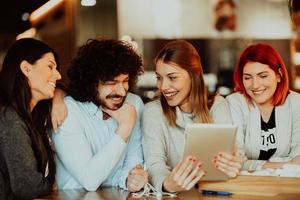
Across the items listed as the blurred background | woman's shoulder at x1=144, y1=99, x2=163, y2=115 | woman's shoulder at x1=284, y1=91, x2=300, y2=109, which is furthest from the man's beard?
the blurred background

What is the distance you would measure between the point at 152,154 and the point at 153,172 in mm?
118

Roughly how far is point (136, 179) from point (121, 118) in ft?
0.93

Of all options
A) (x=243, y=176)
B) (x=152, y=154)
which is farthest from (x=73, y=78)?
(x=243, y=176)

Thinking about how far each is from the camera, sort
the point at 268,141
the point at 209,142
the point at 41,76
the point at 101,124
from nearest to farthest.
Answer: the point at 209,142 → the point at 41,76 → the point at 101,124 → the point at 268,141

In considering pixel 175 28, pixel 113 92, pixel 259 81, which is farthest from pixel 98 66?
pixel 175 28

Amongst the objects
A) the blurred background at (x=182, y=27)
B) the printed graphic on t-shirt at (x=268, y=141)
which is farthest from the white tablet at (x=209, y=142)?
the blurred background at (x=182, y=27)

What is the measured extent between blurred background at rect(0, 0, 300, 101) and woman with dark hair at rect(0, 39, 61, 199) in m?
3.77

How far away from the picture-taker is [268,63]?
2500 millimetres

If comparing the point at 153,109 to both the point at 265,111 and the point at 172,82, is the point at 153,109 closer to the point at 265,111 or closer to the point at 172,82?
the point at 172,82

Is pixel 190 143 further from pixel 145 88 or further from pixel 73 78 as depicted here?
pixel 145 88

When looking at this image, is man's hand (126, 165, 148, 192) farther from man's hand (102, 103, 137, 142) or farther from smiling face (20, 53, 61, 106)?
smiling face (20, 53, 61, 106)

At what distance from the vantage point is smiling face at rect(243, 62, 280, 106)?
98.1 inches

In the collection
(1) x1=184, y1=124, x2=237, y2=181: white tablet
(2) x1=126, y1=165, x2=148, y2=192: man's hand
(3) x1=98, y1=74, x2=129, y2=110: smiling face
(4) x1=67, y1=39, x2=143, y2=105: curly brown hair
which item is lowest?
(2) x1=126, y1=165, x2=148, y2=192: man's hand

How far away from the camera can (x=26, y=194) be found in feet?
6.54
